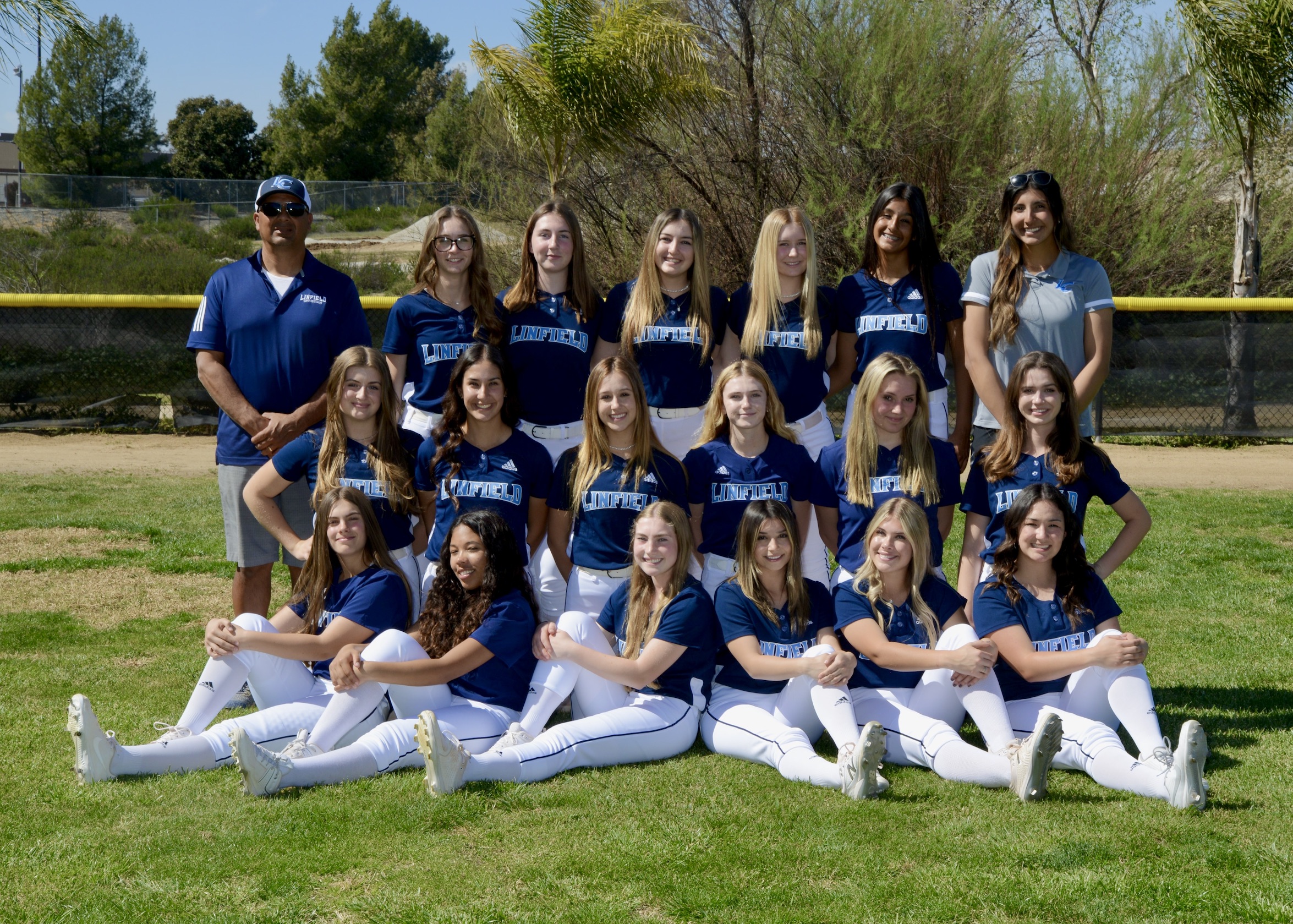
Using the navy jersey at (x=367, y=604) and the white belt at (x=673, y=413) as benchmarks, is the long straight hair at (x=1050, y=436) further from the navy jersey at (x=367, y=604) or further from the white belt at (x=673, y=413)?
the navy jersey at (x=367, y=604)

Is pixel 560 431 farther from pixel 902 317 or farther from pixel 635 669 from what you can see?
pixel 902 317

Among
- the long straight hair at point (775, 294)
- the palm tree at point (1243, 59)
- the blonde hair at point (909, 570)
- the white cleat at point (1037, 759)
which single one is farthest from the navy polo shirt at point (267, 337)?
the palm tree at point (1243, 59)

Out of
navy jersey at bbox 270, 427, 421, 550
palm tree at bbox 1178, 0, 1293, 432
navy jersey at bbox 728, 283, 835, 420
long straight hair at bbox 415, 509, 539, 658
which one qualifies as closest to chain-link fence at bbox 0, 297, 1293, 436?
palm tree at bbox 1178, 0, 1293, 432

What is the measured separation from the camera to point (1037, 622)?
396cm

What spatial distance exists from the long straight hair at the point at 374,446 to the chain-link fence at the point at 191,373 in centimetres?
804

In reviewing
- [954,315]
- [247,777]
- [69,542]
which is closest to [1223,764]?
[954,315]

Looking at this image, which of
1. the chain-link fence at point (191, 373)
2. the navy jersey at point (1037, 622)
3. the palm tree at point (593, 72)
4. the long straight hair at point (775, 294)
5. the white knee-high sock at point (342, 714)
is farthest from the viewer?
the palm tree at point (593, 72)

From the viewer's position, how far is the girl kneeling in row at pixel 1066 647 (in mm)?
3639

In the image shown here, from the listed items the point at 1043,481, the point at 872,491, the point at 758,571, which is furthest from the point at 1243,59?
the point at 758,571

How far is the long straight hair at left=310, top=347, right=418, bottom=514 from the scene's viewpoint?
432 centimetres

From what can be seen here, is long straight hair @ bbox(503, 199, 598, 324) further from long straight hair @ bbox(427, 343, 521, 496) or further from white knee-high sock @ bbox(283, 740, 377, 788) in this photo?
white knee-high sock @ bbox(283, 740, 377, 788)

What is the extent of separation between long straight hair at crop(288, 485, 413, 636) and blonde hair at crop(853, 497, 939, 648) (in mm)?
1587

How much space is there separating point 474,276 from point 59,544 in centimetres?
435

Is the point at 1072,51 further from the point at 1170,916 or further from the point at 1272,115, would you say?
the point at 1170,916
